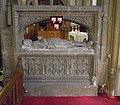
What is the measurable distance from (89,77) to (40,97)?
3.13 ft

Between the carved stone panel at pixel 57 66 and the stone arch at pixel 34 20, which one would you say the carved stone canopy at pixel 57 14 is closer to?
the stone arch at pixel 34 20

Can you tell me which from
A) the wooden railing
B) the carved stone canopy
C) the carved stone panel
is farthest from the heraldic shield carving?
the wooden railing

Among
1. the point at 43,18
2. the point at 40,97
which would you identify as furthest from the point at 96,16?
the point at 40,97

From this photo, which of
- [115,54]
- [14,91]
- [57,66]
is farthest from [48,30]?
[14,91]

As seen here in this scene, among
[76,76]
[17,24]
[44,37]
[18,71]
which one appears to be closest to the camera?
[18,71]

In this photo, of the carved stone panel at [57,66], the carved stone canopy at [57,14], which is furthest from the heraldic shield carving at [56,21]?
the carved stone panel at [57,66]

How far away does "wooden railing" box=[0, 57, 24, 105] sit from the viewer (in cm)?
273

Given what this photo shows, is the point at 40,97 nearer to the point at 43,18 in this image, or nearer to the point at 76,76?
the point at 76,76

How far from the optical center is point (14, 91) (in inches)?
125

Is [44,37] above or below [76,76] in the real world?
above

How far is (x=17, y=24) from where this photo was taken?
374 centimetres

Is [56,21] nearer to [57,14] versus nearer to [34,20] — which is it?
[57,14]

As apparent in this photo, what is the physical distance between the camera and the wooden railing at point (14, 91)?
2734 mm

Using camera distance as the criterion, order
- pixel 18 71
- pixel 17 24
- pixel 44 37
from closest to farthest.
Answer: pixel 18 71
pixel 17 24
pixel 44 37
